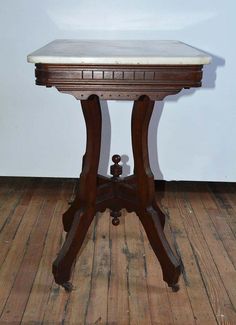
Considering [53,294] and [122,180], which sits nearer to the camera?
[53,294]

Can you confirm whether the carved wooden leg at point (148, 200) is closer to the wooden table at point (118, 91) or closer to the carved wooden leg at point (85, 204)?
the wooden table at point (118, 91)

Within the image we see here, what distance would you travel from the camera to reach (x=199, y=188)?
224 centimetres

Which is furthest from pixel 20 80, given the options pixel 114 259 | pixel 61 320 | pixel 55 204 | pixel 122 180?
pixel 61 320

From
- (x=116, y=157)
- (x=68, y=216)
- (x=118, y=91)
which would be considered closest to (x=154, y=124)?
(x=116, y=157)

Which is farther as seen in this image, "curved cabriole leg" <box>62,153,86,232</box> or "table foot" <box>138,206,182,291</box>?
"curved cabriole leg" <box>62,153,86,232</box>

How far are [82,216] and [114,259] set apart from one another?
0.27m

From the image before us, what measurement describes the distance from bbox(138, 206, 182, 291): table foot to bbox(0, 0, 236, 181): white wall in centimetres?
76

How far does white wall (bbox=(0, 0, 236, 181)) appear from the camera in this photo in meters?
1.87

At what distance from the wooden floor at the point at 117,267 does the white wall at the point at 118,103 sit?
187 mm

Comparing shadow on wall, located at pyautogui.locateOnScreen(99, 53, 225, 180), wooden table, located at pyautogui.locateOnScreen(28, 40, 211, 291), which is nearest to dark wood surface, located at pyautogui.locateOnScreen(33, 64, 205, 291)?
wooden table, located at pyautogui.locateOnScreen(28, 40, 211, 291)

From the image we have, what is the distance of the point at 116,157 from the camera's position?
1.58m

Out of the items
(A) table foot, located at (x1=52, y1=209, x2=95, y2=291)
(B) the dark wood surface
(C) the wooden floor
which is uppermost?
(B) the dark wood surface

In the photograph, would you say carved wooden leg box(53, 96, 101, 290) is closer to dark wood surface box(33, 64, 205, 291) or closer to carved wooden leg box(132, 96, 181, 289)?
dark wood surface box(33, 64, 205, 291)

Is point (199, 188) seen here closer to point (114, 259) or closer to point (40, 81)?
point (114, 259)
